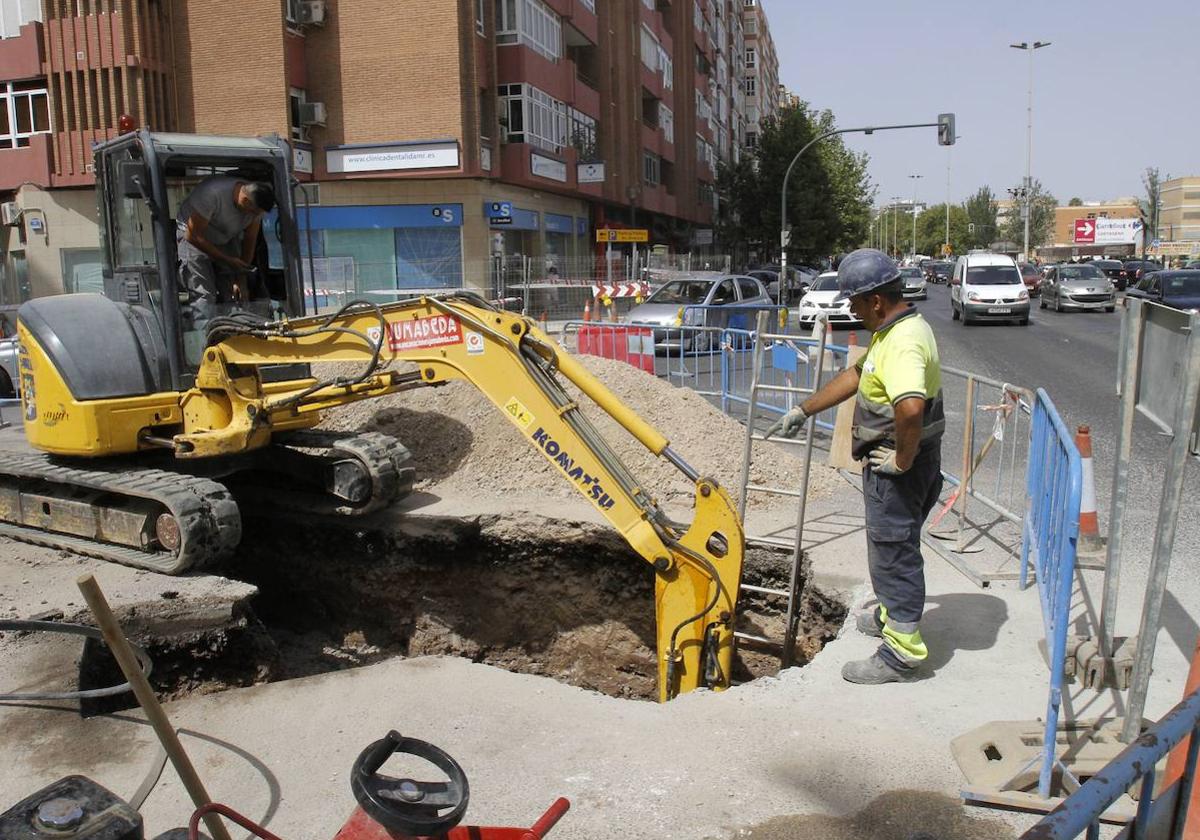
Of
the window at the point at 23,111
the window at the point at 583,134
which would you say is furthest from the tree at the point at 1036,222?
the window at the point at 23,111

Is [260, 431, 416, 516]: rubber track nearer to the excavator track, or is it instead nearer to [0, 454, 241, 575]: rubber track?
the excavator track

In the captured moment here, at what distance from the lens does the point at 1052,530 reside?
4426mm

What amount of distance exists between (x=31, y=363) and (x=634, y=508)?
5.35 metres

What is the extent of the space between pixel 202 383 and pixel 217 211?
1317 mm

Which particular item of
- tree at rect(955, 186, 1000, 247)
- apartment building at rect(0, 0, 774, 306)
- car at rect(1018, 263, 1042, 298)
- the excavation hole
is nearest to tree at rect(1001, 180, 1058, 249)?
tree at rect(955, 186, 1000, 247)

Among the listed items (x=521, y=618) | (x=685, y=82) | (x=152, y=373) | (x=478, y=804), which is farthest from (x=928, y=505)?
(x=685, y=82)

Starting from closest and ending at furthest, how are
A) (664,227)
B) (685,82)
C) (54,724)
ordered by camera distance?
(54,724) → (664,227) → (685,82)

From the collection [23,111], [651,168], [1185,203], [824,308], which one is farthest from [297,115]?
[1185,203]

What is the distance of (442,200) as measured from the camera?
27812 mm

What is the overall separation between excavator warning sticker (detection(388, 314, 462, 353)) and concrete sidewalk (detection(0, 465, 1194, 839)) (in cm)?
204

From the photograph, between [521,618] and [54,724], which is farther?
[521,618]

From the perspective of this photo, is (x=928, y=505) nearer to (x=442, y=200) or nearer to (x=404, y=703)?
(x=404, y=703)

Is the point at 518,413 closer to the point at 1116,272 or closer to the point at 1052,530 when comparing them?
the point at 1052,530

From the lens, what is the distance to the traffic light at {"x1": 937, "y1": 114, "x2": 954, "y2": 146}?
28156mm
